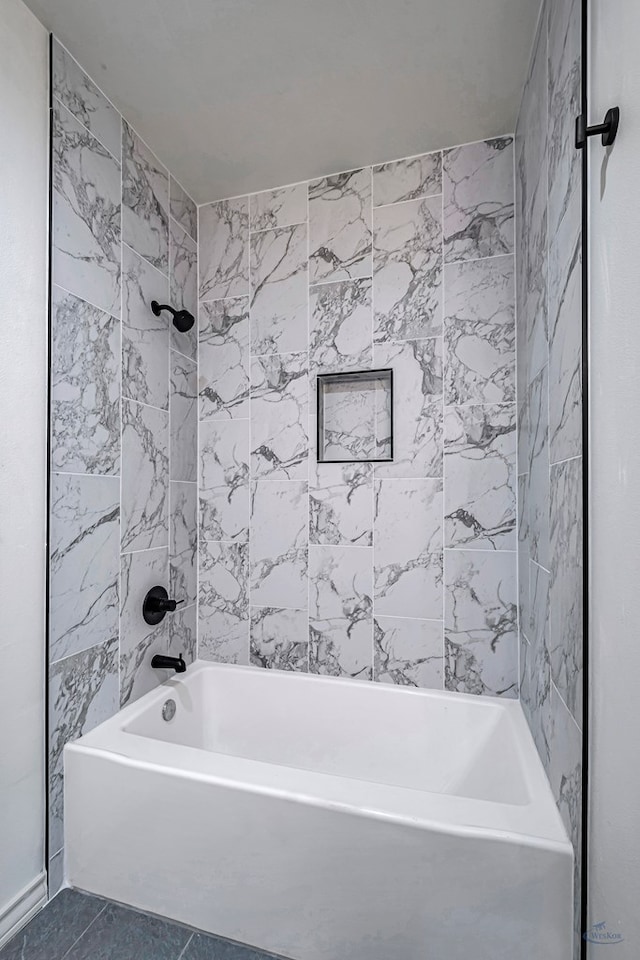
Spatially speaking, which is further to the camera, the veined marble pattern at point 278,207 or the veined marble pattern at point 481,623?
the veined marble pattern at point 278,207

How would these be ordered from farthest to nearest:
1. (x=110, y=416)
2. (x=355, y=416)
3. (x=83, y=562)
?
(x=355, y=416), (x=110, y=416), (x=83, y=562)

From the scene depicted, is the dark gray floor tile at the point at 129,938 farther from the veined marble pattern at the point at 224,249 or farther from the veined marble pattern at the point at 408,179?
the veined marble pattern at the point at 408,179

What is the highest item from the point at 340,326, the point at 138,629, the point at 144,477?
the point at 340,326

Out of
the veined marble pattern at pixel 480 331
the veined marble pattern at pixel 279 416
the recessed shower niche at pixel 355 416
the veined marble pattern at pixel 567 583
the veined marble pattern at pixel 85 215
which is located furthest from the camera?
the veined marble pattern at pixel 279 416

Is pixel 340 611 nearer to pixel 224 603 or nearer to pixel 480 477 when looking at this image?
pixel 224 603

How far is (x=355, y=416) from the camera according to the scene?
2.11 metres

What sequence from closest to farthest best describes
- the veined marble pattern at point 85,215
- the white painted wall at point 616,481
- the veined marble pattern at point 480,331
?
the white painted wall at point 616,481
the veined marble pattern at point 85,215
the veined marble pattern at point 480,331

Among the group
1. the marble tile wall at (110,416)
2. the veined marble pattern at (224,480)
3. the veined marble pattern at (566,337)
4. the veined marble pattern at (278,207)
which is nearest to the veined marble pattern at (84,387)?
the marble tile wall at (110,416)

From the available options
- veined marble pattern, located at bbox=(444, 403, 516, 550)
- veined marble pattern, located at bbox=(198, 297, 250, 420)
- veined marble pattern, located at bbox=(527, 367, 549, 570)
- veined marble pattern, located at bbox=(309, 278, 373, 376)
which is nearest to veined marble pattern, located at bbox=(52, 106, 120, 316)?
veined marble pattern, located at bbox=(198, 297, 250, 420)

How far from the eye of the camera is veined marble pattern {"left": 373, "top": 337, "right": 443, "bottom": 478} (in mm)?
1991

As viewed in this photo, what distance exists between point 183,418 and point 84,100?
1.15m

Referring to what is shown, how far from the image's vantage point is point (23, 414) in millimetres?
1405

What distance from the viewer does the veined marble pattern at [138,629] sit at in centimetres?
182

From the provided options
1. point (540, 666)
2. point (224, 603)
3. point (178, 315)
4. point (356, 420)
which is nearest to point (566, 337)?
point (540, 666)
